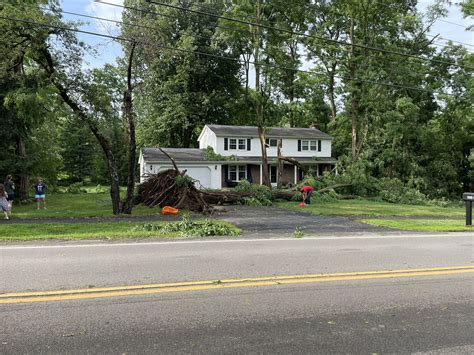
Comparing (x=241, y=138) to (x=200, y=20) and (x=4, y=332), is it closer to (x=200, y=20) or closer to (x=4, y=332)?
(x=200, y=20)

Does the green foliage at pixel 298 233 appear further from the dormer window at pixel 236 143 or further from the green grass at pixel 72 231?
the dormer window at pixel 236 143

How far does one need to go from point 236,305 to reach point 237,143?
32300mm

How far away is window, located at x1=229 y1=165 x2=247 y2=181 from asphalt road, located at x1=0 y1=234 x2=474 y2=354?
2775cm

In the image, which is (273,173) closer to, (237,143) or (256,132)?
(256,132)

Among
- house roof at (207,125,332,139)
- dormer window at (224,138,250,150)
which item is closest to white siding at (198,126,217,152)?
house roof at (207,125,332,139)

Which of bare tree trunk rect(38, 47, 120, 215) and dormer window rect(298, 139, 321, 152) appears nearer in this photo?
bare tree trunk rect(38, 47, 120, 215)

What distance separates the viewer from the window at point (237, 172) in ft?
119

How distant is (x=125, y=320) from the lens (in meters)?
4.50

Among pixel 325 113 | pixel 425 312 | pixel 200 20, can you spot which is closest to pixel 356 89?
pixel 325 113

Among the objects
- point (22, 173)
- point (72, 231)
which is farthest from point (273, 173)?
point (72, 231)

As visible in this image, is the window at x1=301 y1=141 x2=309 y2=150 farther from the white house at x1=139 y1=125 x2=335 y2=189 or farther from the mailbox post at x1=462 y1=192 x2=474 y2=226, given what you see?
the mailbox post at x1=462 y1=192 x2=474 y2=226

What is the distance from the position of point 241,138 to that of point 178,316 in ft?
108

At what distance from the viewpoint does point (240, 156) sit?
3694 cm

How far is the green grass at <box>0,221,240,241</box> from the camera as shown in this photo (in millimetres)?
10422
